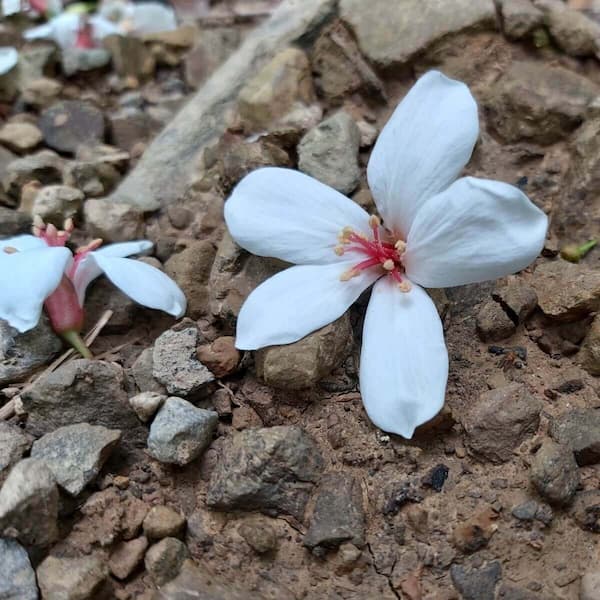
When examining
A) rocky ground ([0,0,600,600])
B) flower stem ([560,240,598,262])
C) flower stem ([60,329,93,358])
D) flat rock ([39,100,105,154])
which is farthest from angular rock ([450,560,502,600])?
flat rock ([39,100,105,154])

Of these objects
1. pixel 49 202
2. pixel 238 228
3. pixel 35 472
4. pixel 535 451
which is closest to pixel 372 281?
pixel 238 228

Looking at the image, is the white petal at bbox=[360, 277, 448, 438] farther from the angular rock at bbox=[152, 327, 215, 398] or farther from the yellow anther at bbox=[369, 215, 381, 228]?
the angular rock at bbox=[152, 327, 215, 398]

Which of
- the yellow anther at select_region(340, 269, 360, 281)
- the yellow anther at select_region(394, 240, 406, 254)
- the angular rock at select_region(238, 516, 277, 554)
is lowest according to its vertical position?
the angular rock at select_region(238, 516, 277, 554)

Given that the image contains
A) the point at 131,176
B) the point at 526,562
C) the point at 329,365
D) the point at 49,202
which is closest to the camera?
the point at 526,562

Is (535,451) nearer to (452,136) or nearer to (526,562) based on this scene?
(526,562)

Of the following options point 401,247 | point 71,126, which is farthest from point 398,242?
point 71,126

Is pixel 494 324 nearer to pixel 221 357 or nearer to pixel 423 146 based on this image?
pixel 423 146
